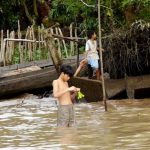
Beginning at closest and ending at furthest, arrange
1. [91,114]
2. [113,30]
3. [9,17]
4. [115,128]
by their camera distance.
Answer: [115,128]
[91,114]
[113,30]
[9,17]

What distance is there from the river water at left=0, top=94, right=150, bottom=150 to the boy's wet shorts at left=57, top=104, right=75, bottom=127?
0.11 meters

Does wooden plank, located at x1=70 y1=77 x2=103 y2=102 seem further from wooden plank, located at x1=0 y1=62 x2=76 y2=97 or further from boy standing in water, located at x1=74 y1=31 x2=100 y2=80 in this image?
wooden plank, located at x1=0 y1=62 x2=76 y2=97

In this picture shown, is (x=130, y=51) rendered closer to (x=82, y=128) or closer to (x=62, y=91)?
(x=82, y=128)

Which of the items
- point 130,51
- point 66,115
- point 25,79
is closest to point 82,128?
point 66,115

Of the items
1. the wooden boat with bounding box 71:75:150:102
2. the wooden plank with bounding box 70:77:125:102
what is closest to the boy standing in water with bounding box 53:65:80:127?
the wooden plank with bounding box 70:77:125:102

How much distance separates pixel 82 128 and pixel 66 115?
18.2 inches

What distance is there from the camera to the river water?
7.83 m

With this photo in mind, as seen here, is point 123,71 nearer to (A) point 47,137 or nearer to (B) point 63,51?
(B) point 63,51

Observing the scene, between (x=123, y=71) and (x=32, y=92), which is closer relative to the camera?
(x=123, y=71)

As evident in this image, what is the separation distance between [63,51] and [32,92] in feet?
8.72

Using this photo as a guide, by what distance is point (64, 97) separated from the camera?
914 cm

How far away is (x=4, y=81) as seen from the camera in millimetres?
14758

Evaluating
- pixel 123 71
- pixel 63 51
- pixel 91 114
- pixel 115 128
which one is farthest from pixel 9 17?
pixel 115 128

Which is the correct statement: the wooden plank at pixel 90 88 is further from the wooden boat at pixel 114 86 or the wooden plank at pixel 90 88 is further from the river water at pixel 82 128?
the river water at pixel 82 128
